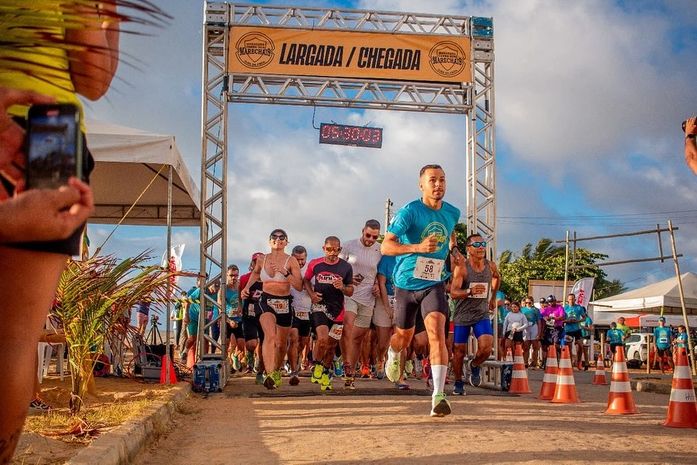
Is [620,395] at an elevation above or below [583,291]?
below

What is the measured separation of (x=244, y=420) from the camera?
712 centimetres

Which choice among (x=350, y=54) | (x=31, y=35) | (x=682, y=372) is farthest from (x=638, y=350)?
(x=31, y=35)

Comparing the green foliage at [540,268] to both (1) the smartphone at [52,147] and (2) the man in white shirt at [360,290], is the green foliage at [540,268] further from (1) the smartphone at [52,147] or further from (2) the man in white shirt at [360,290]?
(1) the smartphone at [52,147]

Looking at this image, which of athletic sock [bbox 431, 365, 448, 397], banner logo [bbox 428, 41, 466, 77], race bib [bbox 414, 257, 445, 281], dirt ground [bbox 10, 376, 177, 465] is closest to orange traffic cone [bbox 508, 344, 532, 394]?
race bib [bbox 414, 257, 445, 281]

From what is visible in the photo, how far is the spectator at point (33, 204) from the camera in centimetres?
148

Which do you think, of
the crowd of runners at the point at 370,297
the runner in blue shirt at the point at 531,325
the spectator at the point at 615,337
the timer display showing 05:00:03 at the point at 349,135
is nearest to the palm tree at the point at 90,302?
the crowd of runners at the point at 370,297

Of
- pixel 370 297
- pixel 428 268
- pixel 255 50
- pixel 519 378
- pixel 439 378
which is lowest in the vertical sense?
pixel 519 378

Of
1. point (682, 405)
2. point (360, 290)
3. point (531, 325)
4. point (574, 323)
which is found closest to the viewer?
point (682, 405)

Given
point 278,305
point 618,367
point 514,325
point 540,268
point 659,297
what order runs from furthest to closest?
point 540,268 → point 659,297 → point 514,325 → point 278,305 → point 618,367

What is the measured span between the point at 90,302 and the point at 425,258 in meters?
2.88

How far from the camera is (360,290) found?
1099 centimetres

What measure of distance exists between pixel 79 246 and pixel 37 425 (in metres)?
4.27

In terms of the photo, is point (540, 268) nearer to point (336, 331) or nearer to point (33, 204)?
point (336, 331)

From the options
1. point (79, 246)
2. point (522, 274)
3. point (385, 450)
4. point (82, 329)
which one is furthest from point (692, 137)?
point (522, 274)
